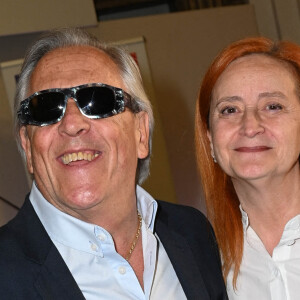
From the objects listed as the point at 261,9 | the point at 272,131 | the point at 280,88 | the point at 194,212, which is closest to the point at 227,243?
the point at 194,212

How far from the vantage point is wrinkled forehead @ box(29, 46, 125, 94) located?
1.89 metres

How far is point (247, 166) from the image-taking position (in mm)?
2062

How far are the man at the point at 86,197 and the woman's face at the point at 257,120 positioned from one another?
0.32 metres

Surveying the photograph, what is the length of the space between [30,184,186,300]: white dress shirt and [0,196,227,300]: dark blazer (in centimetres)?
5

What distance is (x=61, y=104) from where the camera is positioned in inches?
72.4

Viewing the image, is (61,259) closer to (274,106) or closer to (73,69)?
(73,69)

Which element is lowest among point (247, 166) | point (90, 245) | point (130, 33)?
point (90, 245)

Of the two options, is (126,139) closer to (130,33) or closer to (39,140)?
(39,140)

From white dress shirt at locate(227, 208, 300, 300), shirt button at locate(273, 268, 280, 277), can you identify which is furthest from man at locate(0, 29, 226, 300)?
shirt button at locate(273, 268, 280, 277)

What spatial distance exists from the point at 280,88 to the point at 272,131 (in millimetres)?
176

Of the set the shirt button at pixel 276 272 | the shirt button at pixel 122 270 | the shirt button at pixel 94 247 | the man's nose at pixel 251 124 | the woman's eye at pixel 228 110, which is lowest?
the shirt button at pixel 276 272

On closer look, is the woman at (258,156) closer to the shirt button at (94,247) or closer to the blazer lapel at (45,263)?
the shirt button at (94,247)

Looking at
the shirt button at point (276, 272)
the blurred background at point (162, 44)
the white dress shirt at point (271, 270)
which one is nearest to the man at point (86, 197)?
the white dress shirt at point (271, 270)

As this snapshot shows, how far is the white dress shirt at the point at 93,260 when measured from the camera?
176cm
